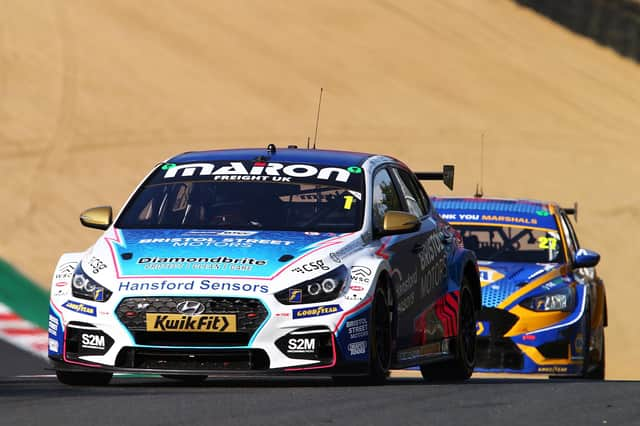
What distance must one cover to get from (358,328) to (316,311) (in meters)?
0.25

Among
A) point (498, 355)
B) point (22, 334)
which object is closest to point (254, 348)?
point (498, 355)

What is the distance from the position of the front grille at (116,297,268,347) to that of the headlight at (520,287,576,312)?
4.83 m

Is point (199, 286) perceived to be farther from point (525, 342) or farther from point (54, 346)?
point (525, 342)

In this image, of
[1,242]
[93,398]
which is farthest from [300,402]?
[1,242]

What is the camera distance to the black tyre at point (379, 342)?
30.1 ft

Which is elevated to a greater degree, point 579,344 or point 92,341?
point 579,344

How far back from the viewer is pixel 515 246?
14.7 m

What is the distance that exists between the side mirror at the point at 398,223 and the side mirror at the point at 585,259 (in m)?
4.12

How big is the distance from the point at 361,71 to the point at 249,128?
4.49m

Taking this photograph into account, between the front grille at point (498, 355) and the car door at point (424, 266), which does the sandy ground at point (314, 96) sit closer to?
the front grille at point (498, 355)

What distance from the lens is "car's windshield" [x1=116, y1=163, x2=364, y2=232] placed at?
9.91 m

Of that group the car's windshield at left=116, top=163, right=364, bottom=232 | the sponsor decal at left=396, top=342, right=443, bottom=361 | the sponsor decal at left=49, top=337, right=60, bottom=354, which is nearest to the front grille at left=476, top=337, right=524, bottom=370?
the sponsor decal at left=396, top=342, right=443, bottom=361

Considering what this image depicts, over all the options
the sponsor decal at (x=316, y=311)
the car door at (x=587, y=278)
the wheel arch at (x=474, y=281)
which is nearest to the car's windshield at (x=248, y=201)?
the sponsor decal at (x=316, y=311)

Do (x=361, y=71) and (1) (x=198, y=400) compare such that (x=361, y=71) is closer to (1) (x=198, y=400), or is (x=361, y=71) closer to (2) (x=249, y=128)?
(2) (x=249, y=128)
